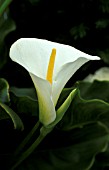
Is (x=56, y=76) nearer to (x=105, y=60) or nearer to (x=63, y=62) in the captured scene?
(x=63, y=62)

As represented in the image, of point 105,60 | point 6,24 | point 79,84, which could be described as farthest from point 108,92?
point 6,24

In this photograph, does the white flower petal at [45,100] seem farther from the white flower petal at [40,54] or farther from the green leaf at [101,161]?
the green leaf at [101,161]

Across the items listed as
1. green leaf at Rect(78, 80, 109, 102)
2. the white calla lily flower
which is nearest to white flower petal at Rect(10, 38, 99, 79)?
the white calla lily flower

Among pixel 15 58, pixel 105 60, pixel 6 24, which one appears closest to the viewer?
pixel 15 58

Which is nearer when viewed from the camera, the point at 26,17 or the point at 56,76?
the point at 56,76

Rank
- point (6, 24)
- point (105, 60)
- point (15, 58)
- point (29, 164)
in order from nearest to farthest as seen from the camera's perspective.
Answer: point (15, 58), point (29, 164), point (6, 24), point (105, 60)

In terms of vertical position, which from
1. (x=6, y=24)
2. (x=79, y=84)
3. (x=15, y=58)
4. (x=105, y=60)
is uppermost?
(x=15, y=58)

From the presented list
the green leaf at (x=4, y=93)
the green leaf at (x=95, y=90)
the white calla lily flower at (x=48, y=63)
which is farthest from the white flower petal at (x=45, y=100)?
the green leaf at (x=95, y=90)
